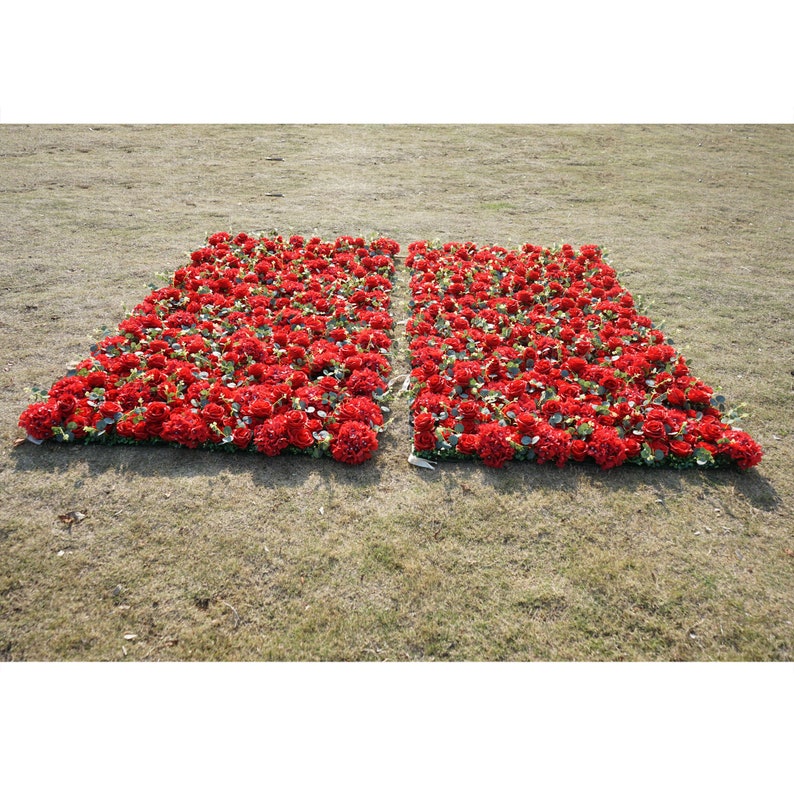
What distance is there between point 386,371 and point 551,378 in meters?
1.60

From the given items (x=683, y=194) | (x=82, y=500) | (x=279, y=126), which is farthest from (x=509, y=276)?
(x=279, y=126)

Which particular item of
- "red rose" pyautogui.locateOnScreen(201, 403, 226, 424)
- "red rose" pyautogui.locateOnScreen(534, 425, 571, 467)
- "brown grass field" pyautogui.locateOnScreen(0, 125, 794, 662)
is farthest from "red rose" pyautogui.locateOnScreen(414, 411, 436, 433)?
"red rose" pyautogui.locateOnScreen(201, 403, 226, 424)

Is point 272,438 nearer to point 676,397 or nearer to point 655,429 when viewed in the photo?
point 655,429

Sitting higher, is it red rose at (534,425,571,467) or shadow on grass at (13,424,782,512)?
red rose at (534,425,571,467)

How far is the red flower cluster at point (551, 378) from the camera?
454 centimetres

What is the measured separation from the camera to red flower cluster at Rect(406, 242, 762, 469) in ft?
14.9

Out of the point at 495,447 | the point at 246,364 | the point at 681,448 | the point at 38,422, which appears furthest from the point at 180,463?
the point at 681,448

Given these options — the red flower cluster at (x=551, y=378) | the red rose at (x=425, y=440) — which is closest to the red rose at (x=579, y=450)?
the red flower cluster at (x=551, y=378)

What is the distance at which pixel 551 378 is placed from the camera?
5348 millimetres

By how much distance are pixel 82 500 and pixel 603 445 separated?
4028 mm

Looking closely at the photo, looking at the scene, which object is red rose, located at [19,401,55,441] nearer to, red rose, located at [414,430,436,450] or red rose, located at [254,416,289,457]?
red rose, located at [254,416,289,457]

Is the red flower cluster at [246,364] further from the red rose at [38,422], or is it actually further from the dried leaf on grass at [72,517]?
the dried leaf on grass at [72,517]

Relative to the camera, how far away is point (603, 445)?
4.46m

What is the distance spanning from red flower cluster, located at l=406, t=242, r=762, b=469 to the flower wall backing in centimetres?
2
